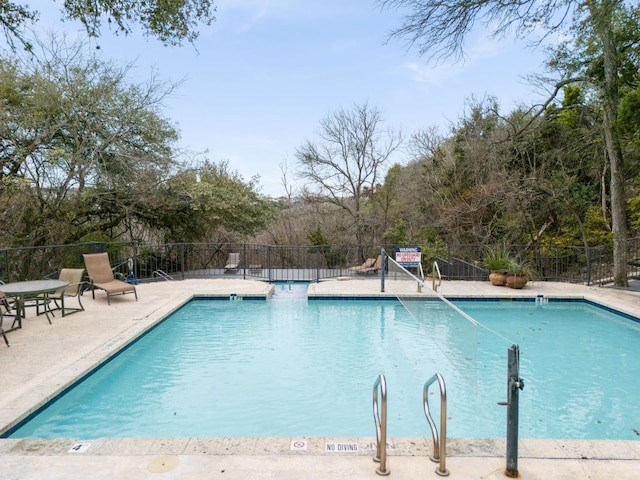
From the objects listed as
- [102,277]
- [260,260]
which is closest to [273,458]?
[102,277]

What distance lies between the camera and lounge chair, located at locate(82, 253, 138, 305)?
7536mm

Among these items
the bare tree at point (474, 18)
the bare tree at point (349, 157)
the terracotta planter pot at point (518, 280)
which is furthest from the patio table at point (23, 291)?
the bare tree at point (349, 157)

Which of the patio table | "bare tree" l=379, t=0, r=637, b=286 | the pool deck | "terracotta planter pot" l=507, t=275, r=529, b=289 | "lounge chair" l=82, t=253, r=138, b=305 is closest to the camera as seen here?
the pool deck

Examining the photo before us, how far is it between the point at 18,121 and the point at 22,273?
372 centimetres

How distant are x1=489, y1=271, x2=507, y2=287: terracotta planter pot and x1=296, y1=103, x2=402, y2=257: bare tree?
7043 millimetres

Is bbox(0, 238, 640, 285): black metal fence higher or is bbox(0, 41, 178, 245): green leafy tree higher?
bbox(0, 41, 178, 245): green leafy tree

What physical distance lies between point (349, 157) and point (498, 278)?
29.3ft

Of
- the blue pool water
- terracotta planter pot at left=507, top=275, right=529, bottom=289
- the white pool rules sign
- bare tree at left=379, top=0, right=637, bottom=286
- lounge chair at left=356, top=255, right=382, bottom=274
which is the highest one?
bare tree at left=379, top=0, right=637, bottom=286

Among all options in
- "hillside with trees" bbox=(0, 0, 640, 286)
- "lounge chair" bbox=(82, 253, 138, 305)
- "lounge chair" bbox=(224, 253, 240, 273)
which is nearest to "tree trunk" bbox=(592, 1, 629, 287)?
"hillside with trees" bbox=(0, 0, 640, 286)

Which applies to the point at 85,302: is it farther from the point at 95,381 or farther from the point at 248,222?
the point at 248,222

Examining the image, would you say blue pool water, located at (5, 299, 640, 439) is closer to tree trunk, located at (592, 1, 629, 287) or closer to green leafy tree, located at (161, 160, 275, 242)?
tree trunk, located at (592, 1, 629, 287)

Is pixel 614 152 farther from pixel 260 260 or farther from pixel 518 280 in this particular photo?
pixel 260 260

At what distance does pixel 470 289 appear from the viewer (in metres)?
9.36

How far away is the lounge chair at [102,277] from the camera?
7536mm
